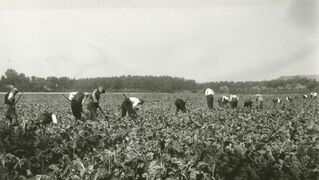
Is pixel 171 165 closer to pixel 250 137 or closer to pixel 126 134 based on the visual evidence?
pixel 250 137

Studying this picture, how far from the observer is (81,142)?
6812 mm

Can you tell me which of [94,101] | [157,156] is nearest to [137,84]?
[94,101]

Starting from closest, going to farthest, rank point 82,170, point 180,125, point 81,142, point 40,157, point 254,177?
point 82,170
point 254,177
point 40,157
point 81,142
point 180,125

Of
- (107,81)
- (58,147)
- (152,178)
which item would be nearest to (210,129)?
(58,147)

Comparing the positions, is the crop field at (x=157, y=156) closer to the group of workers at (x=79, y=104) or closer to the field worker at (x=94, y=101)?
the group of workers at (x=79, y=104)

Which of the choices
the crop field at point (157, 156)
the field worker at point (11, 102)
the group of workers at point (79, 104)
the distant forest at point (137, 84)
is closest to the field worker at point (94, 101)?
the group of workers at point (79, 104)

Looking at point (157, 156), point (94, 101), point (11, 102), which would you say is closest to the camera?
point (157, 156)

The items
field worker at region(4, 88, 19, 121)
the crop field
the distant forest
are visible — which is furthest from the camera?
the distant forest

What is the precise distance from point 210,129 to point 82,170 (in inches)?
151

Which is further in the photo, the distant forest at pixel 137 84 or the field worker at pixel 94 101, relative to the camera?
the distant forest at pixel 137 84

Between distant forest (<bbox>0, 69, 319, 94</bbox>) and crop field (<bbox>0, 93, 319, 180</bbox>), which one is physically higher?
distant forest (<bbox>0, 69, 319, 94</bbox>)

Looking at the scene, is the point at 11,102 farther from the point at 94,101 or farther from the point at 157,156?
the point at 157,156

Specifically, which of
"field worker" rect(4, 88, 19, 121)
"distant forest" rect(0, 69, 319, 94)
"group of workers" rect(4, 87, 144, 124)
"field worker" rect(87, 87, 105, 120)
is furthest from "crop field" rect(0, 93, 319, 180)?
"distant forest" rect(0, 69, 319, 94)

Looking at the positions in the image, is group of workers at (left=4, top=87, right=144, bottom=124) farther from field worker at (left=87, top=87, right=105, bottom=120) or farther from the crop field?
the crop field
